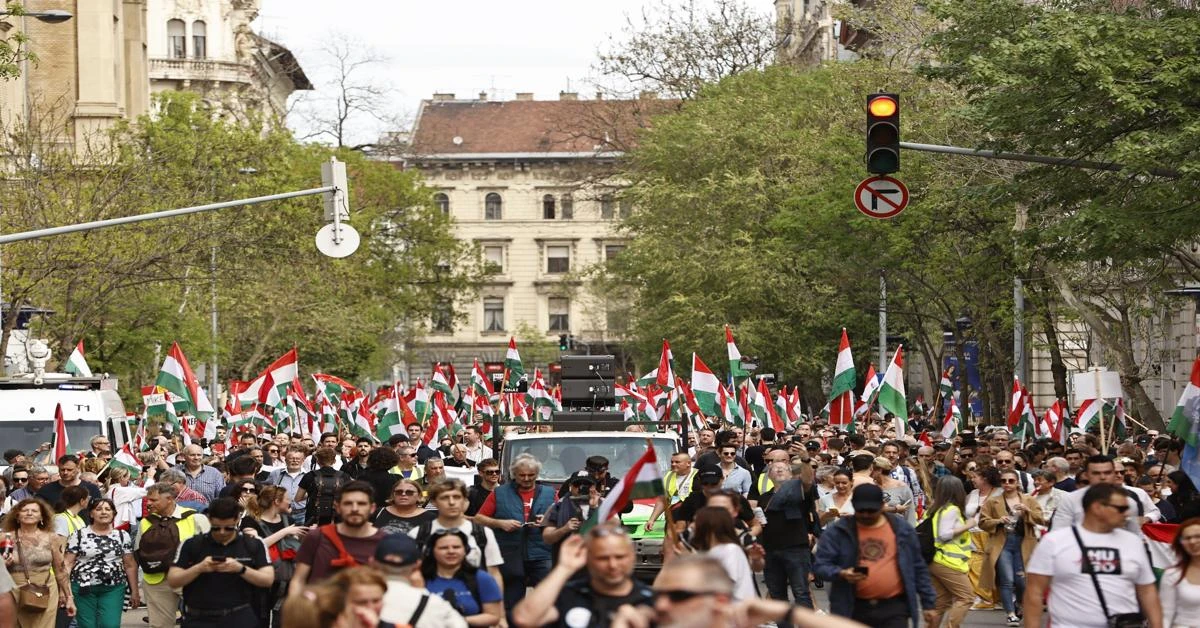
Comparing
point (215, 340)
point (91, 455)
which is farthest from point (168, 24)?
point (91, 455)

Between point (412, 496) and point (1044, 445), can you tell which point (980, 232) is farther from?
point (412, 496)

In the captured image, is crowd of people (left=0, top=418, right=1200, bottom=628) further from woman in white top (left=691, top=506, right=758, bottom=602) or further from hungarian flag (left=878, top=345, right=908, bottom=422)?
hungarian flag (left=878, top=345, right=908, bottom=422)

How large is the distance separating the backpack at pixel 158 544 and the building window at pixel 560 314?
344ft

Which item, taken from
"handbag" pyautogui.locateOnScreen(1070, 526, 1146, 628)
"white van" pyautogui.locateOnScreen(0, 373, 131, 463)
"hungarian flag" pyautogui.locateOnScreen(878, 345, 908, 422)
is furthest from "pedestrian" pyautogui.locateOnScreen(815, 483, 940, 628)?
"white van" pyautogui.locateOnScreen(0, 373, 131, 463)

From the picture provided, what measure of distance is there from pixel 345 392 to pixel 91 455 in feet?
59.4

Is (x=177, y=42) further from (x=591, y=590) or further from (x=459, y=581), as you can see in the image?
(x=591, y=590)

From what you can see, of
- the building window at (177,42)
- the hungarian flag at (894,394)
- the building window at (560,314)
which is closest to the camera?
the hungarian flag at (894,394)

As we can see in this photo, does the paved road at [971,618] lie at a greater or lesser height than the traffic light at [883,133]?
lesser

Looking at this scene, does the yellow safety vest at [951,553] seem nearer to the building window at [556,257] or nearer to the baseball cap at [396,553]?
the baseball cap at [396,553]

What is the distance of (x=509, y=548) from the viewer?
15.1 m

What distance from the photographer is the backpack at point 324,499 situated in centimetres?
1681

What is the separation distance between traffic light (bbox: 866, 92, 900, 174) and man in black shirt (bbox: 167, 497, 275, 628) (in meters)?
8.43

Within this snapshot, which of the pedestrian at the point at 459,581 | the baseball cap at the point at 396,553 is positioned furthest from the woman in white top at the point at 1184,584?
the baseball cap at the point at 396,553

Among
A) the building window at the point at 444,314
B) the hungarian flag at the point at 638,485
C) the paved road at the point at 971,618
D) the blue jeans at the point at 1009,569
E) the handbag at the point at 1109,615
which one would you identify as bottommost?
the paved road at the point at 971,618
